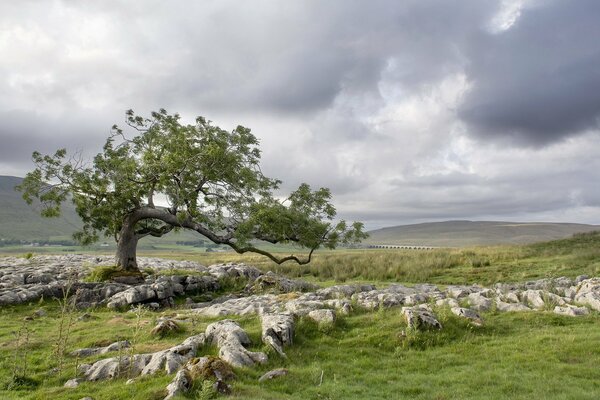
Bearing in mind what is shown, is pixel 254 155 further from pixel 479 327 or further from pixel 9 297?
pixel 479 327

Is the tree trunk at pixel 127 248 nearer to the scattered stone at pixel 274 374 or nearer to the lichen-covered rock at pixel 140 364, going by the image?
the lichen-covered rock at pixel 140 364

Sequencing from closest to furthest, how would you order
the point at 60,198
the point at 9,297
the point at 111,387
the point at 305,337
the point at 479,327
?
the point at 111,387 < the point at 305,337 < the point at 479,327 < the point at 9,297 < the point at 60,198

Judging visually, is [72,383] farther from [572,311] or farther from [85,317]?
[572,311]

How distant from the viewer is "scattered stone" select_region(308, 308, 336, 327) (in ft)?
45.1

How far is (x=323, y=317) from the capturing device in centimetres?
1411

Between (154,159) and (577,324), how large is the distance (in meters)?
22.3

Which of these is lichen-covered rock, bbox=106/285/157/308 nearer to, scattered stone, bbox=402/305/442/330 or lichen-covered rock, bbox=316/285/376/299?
lichen-covered rock, bbox=316/285/376/299

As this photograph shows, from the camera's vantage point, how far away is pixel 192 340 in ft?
37.9

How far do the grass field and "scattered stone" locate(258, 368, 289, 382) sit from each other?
0.20 meters

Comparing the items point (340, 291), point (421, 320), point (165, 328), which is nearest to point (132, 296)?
point (165, 328)

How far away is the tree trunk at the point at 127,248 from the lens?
86.1ft

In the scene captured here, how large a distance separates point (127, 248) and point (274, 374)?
64.2 feet

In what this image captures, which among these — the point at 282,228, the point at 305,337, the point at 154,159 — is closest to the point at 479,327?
the point at 305,337

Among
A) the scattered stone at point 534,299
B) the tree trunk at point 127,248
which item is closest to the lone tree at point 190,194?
the tree trunk at point 127,248
